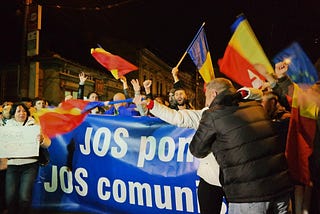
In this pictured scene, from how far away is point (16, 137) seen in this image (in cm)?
487

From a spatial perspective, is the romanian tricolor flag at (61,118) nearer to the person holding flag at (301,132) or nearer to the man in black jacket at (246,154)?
the person holding flag at (301,132)

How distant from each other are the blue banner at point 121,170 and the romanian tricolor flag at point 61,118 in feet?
0.38

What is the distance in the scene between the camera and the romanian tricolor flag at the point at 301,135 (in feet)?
14.0

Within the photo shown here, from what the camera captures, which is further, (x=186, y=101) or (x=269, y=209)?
(x=186, y=101)

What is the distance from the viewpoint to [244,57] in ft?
15.1

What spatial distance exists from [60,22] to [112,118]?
1853 cm

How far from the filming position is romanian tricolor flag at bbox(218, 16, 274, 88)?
14.7ft

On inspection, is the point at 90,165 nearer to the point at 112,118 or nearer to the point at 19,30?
the point at 112,118

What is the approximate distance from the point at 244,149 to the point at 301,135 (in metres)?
1.93

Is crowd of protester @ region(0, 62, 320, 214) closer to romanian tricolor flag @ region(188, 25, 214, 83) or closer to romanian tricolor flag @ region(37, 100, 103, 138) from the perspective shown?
romanian tricolor flag @ region(188, 25, 214, 83)

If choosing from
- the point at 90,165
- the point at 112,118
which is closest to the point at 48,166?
the point at 90,165

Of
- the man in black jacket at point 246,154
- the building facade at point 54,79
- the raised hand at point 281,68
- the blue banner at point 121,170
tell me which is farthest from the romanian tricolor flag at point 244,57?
the building facade at point 54,79

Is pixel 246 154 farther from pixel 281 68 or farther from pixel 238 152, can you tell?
pixel 281 68

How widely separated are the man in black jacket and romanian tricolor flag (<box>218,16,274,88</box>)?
169 centimetres
